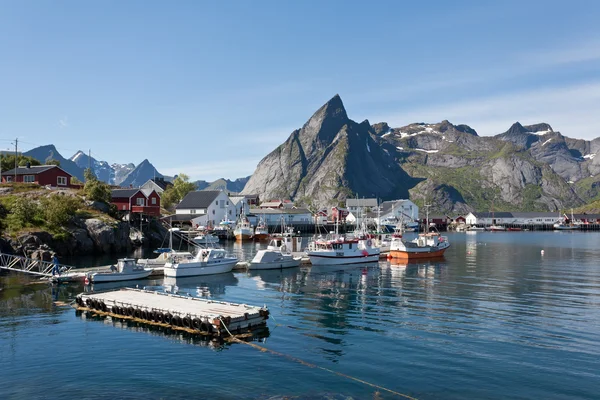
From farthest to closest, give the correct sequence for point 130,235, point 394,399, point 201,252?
point 130,235
point 201,252
point 394,399

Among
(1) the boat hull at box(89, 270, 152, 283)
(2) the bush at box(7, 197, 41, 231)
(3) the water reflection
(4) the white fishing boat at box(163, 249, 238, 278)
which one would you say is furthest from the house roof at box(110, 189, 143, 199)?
(3) the water reflection

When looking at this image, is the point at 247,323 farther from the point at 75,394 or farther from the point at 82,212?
the point at 82,212

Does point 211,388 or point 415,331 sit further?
point 415,331

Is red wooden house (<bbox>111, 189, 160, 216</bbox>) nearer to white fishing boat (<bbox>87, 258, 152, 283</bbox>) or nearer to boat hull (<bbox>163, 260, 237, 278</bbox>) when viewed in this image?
boat hull (<bbox>163, 260, 237, 278</bbox>)

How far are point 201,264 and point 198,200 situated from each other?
83.4 meters

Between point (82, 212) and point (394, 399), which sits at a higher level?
point (82, 212)

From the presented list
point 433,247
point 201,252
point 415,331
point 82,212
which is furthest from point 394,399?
point 82,212

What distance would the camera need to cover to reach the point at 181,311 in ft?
97.7

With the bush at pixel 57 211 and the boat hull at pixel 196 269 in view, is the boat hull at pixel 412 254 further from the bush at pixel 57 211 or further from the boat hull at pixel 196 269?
the bush at pixel 57 211

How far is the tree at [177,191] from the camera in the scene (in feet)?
483

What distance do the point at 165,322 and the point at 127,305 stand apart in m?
4.20

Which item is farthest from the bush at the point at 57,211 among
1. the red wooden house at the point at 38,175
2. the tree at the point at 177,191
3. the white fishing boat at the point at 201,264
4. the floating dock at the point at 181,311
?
the tree at the point at 177,191

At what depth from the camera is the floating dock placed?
27.8m

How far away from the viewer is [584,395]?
19531 mm
